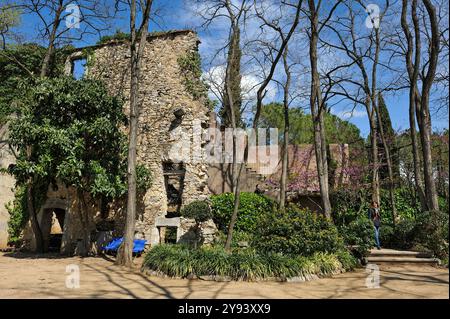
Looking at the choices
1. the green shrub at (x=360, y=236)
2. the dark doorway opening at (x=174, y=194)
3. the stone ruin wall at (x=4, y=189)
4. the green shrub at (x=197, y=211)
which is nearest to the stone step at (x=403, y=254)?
the green shrub at (x=360, y=236)

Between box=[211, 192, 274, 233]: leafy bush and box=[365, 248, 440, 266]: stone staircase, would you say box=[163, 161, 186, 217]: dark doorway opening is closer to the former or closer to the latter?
box=[211, 192, 274, 233]: leafy bush

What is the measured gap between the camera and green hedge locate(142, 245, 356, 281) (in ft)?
28.0

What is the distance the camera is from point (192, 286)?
26.0 ft

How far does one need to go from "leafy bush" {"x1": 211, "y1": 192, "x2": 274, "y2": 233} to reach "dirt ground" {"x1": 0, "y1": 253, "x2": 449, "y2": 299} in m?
5.98

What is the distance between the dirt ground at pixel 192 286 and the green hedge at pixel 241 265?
286mm

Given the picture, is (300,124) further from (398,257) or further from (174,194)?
(398,257)

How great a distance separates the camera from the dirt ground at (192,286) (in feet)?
22.4

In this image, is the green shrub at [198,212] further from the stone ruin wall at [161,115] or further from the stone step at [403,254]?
the stone step at [403,254]

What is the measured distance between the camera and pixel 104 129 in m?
12.8

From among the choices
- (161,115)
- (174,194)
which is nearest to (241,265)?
(161,115)

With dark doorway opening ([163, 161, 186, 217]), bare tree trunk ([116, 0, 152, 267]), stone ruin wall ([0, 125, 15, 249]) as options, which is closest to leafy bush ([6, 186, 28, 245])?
stone ruin wall ([0, 125, 15, 249])

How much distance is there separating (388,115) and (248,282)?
17820 millimetres
